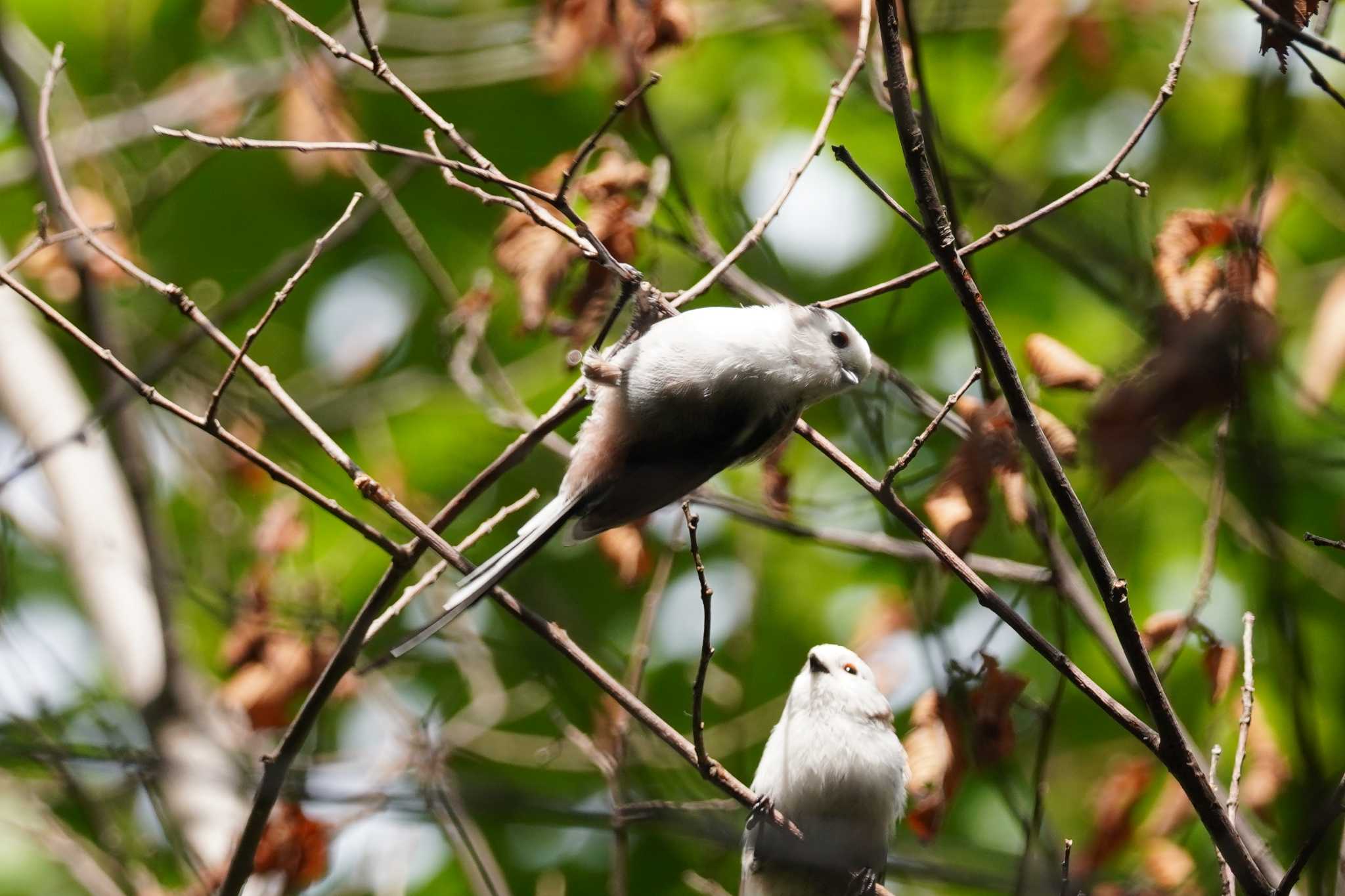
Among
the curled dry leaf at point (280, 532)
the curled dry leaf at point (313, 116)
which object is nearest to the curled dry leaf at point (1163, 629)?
the curled dry leaf at point (280, 532)

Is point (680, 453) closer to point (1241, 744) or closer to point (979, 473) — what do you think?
point (979, 473)

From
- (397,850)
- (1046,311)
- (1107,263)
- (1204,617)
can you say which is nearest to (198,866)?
(397,850)

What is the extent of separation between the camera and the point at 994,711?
2.80 meters

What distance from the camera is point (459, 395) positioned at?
6145mm

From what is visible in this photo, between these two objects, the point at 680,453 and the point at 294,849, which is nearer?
the point at 680,453

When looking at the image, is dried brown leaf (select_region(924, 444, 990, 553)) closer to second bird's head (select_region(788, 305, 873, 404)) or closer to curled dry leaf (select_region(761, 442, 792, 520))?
second bird's head (select_region(788, 305, 873, 404))

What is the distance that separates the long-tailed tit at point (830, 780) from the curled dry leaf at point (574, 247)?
1.24 metres

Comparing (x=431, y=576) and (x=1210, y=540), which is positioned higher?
(x=431, y=576)

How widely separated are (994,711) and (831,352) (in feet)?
3.13

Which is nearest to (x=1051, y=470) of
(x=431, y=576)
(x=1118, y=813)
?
(x=431, y=576)

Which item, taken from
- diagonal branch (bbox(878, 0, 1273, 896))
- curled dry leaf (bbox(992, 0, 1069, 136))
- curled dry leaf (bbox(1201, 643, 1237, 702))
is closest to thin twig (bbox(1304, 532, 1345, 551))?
diagonal branch (bbox(878, 0, 1273, 896))

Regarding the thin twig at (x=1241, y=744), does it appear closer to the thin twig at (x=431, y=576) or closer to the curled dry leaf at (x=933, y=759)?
the curled dry leaf at (x=933, y=759)

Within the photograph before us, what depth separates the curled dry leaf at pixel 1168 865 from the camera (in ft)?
12.0

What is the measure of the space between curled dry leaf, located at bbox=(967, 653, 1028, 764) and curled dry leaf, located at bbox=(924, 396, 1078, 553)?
33cm
